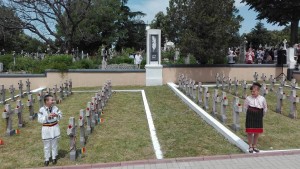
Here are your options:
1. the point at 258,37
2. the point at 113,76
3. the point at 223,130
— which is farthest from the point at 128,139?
the point at 258,37

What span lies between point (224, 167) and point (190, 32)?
13957 millimetres

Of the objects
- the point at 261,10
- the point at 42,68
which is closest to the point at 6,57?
the point at 42,68

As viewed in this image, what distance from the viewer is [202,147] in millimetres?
7223

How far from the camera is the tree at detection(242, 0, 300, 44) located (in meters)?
32.1

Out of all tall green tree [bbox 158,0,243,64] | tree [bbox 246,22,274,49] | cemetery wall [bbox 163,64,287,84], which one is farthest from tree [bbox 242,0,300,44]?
tree [bbox 246,22,274,49]

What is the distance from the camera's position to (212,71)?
68.4 ft

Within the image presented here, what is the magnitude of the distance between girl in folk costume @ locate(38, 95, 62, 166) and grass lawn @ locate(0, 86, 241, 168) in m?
0.31

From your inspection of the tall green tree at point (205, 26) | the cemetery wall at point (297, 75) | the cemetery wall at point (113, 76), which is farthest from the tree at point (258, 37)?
the tall green tree at point (205, 26)

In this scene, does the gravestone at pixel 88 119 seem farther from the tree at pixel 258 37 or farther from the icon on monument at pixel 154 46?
the tree at pixel 258 37

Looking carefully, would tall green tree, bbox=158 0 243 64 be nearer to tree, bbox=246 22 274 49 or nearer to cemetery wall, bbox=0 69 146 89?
cemetery wall, bbox=0 69 146 89

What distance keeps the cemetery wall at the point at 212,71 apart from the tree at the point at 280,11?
13.2 m

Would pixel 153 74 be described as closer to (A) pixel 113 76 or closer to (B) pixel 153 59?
(B) pixel 153 59

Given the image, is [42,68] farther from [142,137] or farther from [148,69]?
[142,137]

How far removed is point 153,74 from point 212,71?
13.3ft
